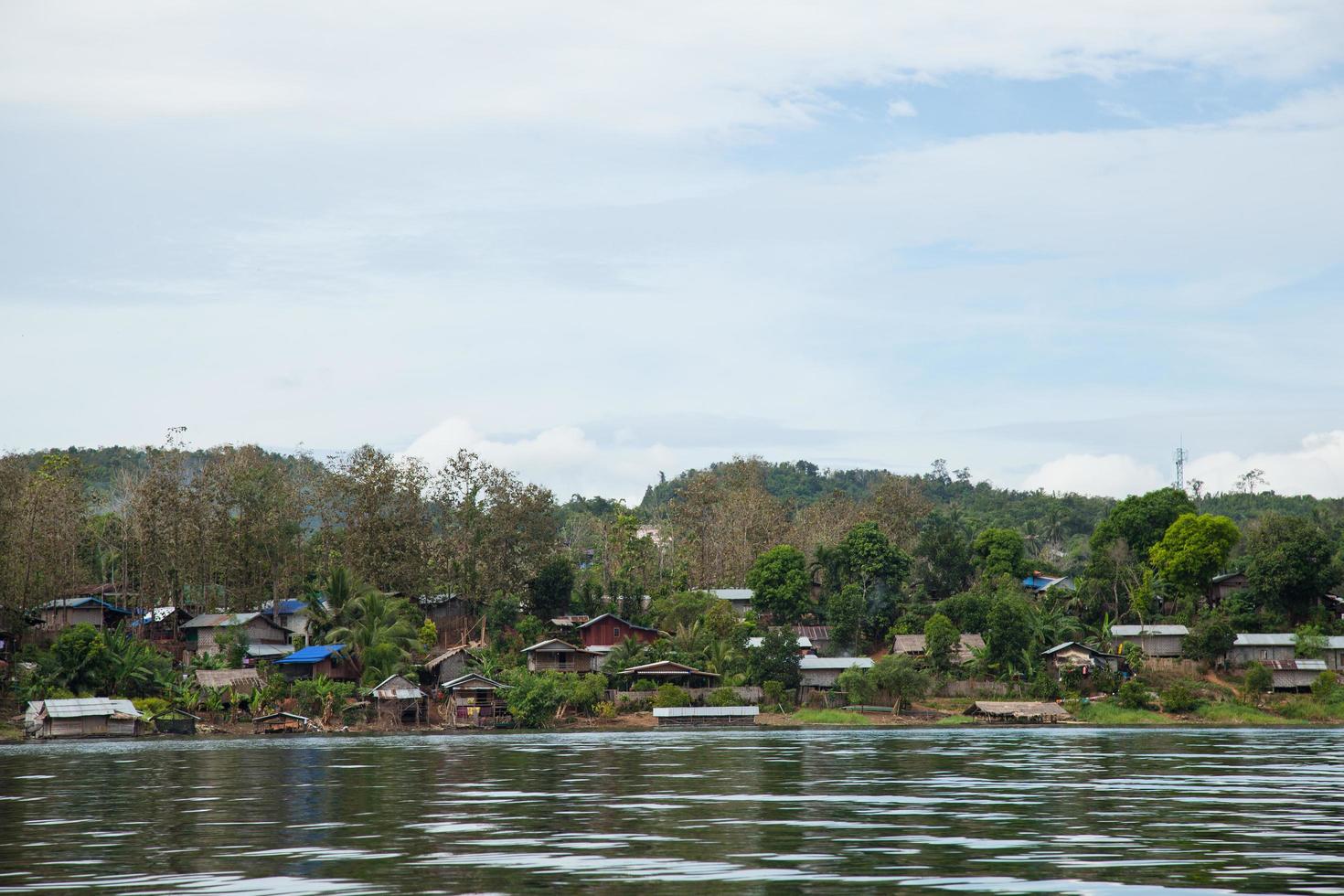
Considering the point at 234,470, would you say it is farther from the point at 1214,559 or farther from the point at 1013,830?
the point at 1013,830

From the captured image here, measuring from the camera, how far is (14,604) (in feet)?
246

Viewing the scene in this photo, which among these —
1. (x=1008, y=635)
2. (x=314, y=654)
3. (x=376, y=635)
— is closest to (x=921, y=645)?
(x=1008, y=635)

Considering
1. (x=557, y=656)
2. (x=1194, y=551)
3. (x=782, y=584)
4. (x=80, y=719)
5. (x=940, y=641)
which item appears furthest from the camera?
(x=782, y=584)

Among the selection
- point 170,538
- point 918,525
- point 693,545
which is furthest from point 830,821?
point 918,525

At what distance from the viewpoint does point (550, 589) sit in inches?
3644

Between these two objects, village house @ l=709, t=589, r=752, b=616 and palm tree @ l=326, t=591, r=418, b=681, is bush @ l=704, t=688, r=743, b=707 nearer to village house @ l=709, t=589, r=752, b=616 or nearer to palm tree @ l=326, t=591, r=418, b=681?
village house @ l=709, t=589, r=752, b=616

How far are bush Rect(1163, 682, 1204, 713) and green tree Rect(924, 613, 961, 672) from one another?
12.4 meters

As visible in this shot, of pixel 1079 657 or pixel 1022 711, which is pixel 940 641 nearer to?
pixel 1022 711

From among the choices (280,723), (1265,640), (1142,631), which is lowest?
(280,723)

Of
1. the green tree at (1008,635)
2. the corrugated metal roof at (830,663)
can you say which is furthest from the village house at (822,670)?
the green tree at (1008,635)

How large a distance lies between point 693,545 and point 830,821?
80.8m

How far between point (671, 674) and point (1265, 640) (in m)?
37.0

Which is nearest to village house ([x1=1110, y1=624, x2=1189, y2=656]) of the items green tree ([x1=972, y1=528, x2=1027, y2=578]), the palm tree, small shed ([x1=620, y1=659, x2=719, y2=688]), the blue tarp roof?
green tree ([x1=972, y1=528, x2=1027, y2=578])

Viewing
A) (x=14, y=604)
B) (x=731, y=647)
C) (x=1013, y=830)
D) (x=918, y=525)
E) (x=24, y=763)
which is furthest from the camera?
(x=918, y=525)
